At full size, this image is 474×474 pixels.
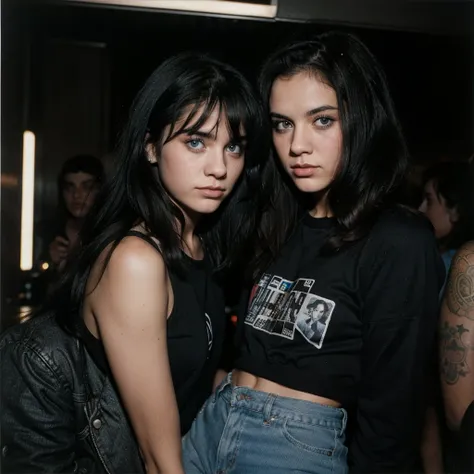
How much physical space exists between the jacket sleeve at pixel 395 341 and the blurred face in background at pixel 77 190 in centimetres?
232

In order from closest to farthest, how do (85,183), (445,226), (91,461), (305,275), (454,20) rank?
1. (91,461)
2. (305,275)
3. (454,20)
4. (445,226)
5. (85,183)

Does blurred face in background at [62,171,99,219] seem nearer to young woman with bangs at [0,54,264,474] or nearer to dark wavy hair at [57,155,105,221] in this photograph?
dark wavy hair at [57,155,105,221]

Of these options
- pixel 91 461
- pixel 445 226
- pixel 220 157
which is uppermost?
pixel 220 157

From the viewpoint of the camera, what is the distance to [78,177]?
3.46 metres

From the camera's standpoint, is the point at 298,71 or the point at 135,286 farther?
the point at 298,71

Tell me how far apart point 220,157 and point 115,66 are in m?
3.04

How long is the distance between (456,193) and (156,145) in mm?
1849

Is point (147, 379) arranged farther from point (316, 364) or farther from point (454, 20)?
point (454, 20)

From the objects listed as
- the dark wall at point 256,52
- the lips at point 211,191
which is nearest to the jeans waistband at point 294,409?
the lips at point 211,191

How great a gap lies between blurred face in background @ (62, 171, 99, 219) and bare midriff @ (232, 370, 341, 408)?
2050mm

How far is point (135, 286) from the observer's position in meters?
1.37

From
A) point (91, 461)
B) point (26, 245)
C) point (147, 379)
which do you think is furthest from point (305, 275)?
point (26, 245)

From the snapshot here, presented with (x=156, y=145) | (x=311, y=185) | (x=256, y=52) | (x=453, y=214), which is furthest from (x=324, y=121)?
(x=256, y=52)

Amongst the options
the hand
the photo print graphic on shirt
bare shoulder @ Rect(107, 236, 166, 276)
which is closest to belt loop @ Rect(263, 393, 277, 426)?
the photo print graphic on shirt
